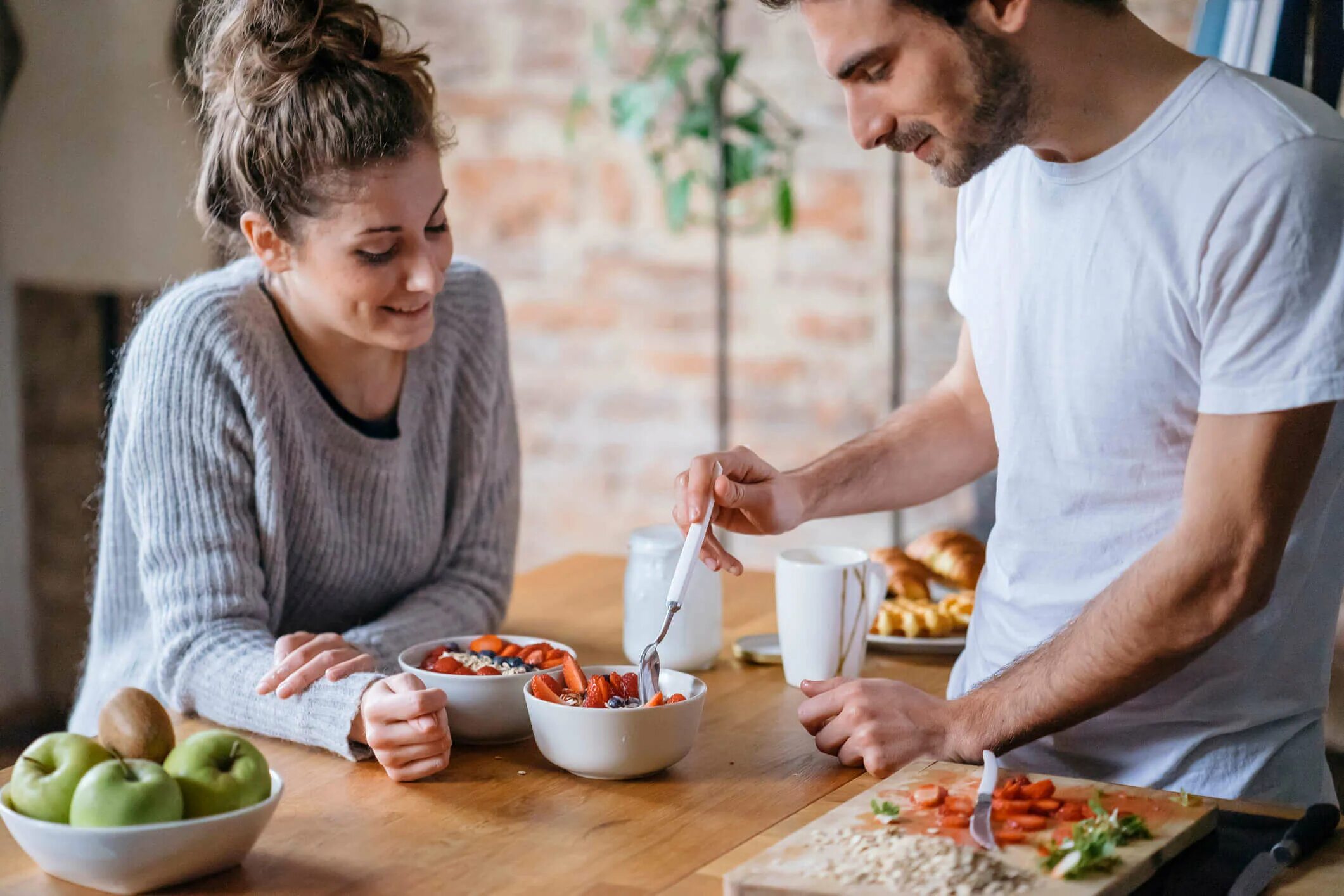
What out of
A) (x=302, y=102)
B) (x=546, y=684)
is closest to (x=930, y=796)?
(x=546, y=684)

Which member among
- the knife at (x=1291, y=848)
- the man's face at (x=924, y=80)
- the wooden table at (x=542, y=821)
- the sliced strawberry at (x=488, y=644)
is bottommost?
the wooden table at (x=542, y=821)

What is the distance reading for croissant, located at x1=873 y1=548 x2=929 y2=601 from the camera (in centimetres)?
179

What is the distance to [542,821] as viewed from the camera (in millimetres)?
1138

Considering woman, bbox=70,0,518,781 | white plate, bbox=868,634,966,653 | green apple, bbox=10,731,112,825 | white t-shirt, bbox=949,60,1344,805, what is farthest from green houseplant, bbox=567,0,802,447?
green apple, bbox=10,731,112,825

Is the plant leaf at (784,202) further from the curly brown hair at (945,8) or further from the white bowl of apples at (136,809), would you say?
the white bowl of apples at (136,809)

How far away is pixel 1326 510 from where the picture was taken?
1.27m

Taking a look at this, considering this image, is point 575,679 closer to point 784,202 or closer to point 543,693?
point 543,693

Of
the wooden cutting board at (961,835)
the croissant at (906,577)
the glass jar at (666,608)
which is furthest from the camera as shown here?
the croissant at (906,577)

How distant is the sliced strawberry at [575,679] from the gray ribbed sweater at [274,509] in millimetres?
193

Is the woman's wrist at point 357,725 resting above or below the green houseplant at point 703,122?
below

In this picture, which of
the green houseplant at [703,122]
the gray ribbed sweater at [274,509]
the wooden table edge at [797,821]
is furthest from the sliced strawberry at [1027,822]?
the green houseplant at [703,122]

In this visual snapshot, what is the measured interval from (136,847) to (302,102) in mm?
895

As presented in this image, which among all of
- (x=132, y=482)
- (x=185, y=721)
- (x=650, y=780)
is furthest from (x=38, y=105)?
(x=650, y=780)

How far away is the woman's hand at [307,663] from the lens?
52.0 inches
